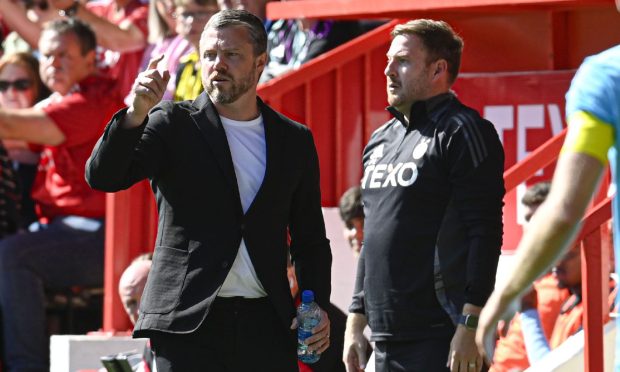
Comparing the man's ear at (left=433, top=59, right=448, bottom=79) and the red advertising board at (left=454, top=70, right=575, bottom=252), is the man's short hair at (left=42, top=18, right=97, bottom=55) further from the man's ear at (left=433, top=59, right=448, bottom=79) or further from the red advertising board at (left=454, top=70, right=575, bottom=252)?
the man's ear at (left=433, top=59, right=448, bottom=79)

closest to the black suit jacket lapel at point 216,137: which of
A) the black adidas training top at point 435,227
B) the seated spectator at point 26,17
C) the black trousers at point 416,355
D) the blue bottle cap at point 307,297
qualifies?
the blue bottle cap at point 307,297

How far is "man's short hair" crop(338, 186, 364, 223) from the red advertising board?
0.94 meters

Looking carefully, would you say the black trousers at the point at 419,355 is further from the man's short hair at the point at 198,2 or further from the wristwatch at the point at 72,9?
the wristwatch at the point at 72,9

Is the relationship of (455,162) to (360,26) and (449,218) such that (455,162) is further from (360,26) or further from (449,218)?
(360,26)

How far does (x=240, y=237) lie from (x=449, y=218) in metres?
0.76

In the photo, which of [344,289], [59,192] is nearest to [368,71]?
[344,289]

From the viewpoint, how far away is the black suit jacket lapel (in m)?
4.57

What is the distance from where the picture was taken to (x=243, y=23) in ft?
15.6

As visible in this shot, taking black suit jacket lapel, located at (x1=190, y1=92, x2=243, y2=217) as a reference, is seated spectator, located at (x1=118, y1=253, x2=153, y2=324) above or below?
below

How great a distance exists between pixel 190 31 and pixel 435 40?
10.5 ft

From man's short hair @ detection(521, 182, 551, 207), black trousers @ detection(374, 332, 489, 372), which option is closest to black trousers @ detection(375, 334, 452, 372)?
black trousers @ detection(374, 332, 489, 372)

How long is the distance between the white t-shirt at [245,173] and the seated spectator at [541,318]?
1.88m

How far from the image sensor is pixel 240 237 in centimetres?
454

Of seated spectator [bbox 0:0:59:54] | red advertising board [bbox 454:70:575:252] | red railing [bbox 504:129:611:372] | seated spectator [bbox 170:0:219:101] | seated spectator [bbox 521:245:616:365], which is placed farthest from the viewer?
seated spectator [bbox 0:0:59:54]
